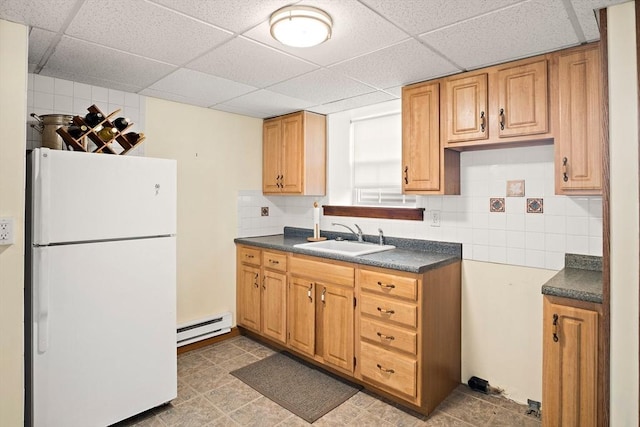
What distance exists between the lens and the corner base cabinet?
2373 millimetres

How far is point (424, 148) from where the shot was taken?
270 centimetres

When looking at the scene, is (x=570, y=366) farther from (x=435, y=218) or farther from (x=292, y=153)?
(x=292, y=153)

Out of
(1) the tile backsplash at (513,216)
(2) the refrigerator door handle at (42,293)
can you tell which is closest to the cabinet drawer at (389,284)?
(1) the tile backsplash at (513,216)

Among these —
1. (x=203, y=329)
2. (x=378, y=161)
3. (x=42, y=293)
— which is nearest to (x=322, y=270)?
(x=378, y=161)

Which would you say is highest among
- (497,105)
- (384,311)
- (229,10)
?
(229,10)

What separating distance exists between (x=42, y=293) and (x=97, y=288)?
26 centimetres

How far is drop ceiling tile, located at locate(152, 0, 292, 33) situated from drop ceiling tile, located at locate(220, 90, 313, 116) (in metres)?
1.15

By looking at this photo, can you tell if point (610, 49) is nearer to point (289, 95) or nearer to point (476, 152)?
point (476, 152)

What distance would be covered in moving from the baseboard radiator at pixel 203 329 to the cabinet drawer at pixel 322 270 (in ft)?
3.27

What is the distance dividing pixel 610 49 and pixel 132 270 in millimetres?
2743

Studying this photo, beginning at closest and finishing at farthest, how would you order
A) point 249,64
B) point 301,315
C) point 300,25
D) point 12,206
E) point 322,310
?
point 300,25 → point 12,206 → point 249,64 → point 322,310 → point 301,315

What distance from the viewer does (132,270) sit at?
2303 millimetres

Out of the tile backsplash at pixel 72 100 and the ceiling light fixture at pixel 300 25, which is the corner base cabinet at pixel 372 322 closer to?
the ceiling light fixture at pixel 300 25

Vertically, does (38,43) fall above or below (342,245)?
above
